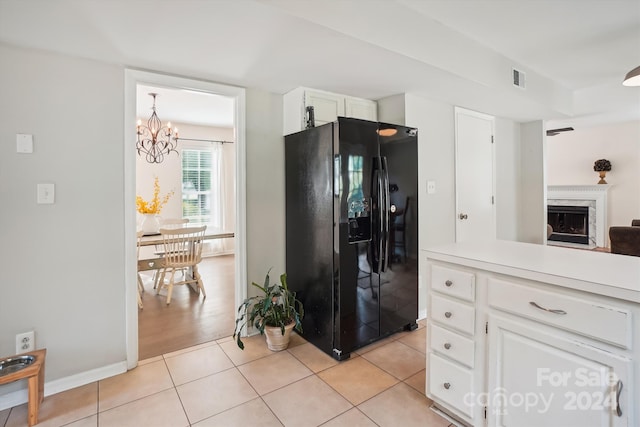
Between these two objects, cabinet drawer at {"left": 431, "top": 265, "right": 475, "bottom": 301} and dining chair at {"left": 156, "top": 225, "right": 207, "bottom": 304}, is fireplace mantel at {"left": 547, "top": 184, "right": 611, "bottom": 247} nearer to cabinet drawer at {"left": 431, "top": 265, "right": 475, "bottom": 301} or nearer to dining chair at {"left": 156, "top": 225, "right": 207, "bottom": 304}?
cabinet drawer at {"left": 431, "top": 265, "right": 475, "bottom": 301}

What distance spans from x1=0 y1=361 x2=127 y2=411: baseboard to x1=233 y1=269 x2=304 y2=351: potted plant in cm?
82

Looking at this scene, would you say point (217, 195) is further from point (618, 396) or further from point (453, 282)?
point (618, 396)

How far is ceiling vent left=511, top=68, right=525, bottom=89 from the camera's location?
292 centimetres

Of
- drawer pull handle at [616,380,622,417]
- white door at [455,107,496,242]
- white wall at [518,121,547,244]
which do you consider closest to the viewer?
drawer pull handle at [616,380,622,417]

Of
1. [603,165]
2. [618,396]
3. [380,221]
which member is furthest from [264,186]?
[603,165]

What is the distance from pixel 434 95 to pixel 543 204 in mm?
2478

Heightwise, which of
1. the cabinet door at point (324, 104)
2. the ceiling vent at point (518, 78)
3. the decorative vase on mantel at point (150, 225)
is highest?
the ceiling vent at point (518, 78)

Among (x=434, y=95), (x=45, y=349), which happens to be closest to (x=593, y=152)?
(x=434, y=95)

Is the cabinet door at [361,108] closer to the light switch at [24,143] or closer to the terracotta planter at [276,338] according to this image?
the terracotta planter at [276,338]

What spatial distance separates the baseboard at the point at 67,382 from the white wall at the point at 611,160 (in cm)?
777

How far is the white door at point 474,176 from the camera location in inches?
133

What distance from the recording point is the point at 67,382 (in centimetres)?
204

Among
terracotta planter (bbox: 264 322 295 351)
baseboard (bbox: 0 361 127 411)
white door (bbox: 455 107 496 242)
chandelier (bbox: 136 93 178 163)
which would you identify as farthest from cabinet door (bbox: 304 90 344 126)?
baseboard (bbox: 0 361 127 411)

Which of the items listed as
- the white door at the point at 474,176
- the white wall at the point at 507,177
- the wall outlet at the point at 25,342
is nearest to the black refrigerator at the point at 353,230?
the white door at the point at 474,176
